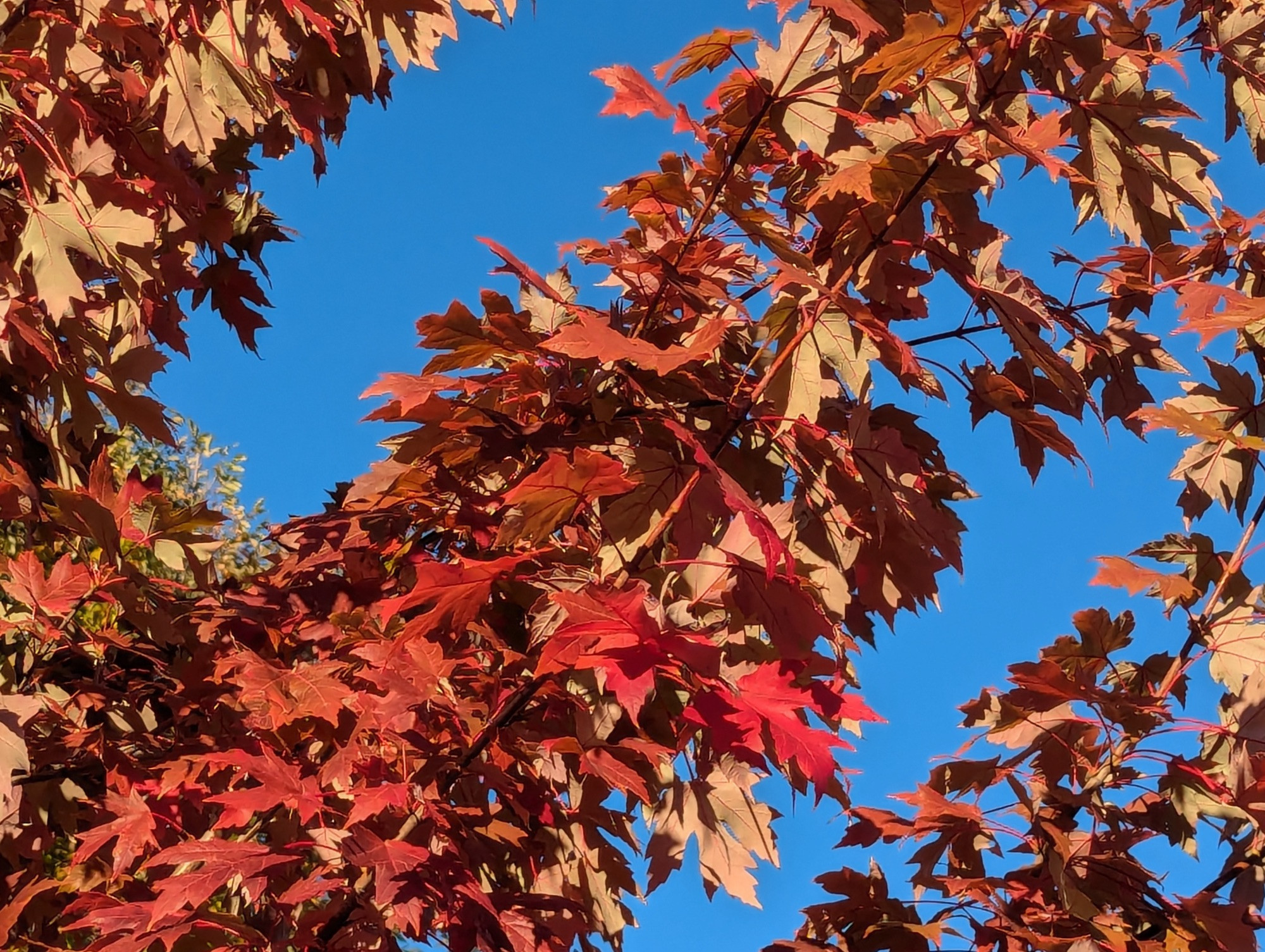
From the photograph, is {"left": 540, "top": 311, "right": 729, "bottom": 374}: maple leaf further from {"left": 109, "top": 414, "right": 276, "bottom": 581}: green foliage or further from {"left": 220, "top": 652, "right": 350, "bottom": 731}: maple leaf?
{"left": 109, "top": 414, "right": 276, "bottom": 581}: green foliage

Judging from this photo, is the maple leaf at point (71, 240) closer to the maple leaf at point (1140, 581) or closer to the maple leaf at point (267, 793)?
the maple leaf at point (267, 793)

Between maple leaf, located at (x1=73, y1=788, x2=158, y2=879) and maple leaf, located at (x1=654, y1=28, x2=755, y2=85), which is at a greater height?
maple leaf, located at (x1=654, y1=28, x2=755, y2=85)

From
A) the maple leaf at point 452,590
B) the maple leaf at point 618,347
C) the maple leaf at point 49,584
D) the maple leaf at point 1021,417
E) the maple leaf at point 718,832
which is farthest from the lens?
the maple leaf at point 49,584

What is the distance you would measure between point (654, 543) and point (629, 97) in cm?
73

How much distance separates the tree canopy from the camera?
1647 mm

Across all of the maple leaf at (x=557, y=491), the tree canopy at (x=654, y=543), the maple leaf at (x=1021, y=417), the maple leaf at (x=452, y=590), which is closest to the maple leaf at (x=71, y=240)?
the tree canopy at (x=654, y=543)

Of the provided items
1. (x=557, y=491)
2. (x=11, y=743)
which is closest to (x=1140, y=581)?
(x=557, y=491)

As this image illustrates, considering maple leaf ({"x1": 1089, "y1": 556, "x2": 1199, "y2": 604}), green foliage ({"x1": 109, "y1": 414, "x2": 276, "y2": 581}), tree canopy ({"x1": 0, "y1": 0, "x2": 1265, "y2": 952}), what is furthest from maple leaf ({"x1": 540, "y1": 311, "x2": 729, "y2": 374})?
green foliage ({"x1": 109, "y1": 414, "x2": 276, "y2": 581})

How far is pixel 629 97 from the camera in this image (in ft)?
6.12

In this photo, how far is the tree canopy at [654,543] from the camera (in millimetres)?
1647

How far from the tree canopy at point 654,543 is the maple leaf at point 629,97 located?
15mm

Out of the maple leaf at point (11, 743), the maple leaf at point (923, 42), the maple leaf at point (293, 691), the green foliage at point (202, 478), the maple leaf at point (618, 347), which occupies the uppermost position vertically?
the green foliage at point (202, 478)

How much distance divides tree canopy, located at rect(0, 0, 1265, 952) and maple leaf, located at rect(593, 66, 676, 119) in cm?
2

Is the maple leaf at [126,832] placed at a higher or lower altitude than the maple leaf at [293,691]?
lower
